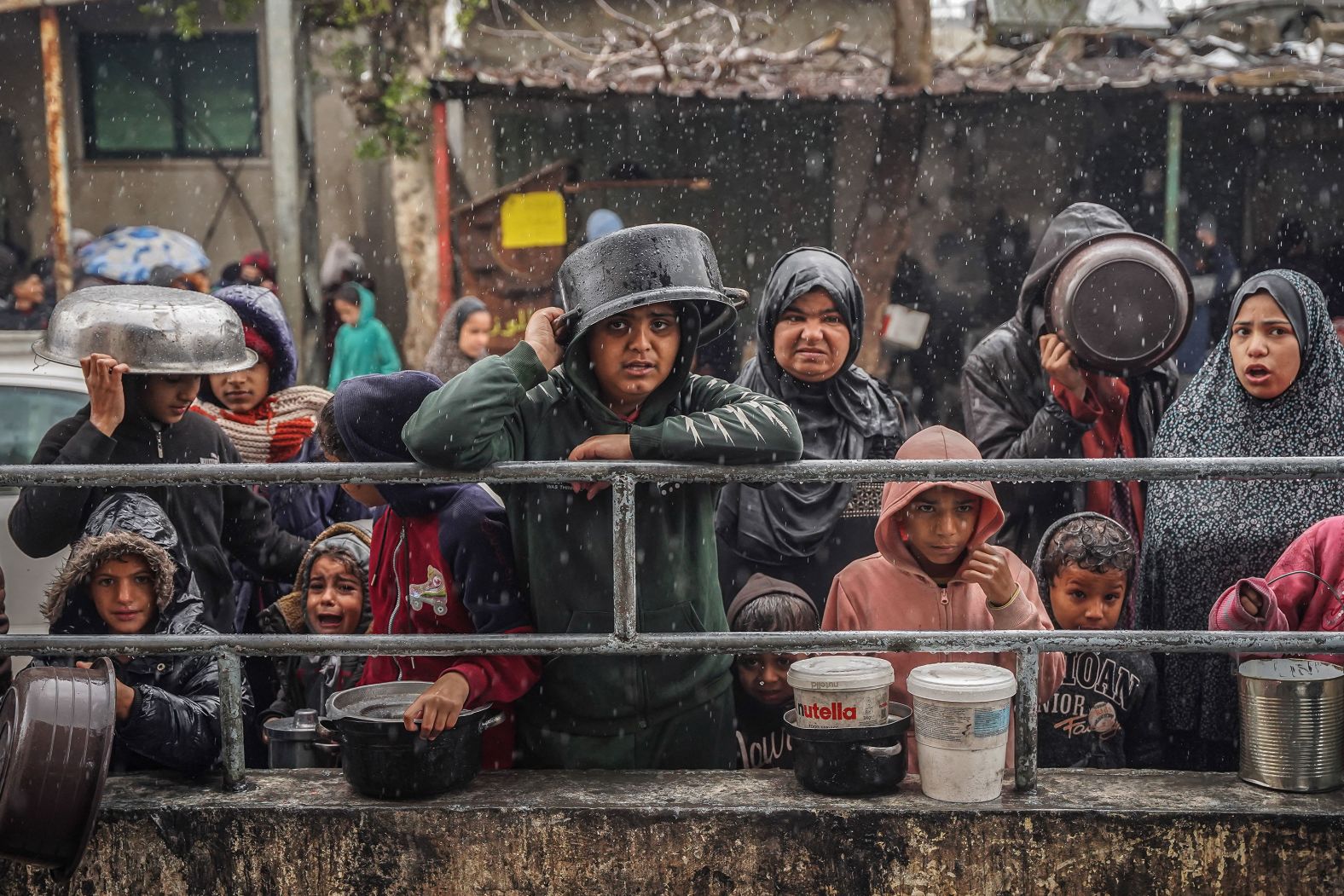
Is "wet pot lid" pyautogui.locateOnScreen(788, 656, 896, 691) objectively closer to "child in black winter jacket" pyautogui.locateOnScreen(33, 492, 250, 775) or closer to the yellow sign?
"child in black winter jacket" pyautogui.locateOnScreen(33, 492, 250, 775)

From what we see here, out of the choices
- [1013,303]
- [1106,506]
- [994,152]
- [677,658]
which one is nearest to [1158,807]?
[677,658]

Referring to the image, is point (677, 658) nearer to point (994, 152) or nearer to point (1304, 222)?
point (994, 152)

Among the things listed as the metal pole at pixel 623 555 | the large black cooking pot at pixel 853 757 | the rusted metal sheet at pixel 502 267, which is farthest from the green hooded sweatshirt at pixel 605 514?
the rusted metal sheet at pixel 502 267

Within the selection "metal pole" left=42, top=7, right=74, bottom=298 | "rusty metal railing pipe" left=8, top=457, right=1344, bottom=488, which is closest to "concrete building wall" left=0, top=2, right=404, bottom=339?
"metal pole" left=42, top=7, right=74, bottom=298

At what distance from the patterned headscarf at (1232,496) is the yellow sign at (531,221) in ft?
23.8

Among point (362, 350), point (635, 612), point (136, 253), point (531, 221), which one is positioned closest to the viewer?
point (635, 612)

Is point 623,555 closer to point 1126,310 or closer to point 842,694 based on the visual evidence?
point 842,694

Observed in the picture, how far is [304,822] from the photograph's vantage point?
2875 mm

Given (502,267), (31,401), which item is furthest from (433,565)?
(502,267)

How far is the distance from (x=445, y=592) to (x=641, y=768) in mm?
637

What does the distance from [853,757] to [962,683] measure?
0.30 meters

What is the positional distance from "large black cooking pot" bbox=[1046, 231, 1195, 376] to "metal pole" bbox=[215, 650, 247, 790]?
2.60 metres

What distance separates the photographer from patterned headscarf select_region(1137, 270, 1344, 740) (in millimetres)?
3551

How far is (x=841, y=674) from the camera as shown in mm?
2828
